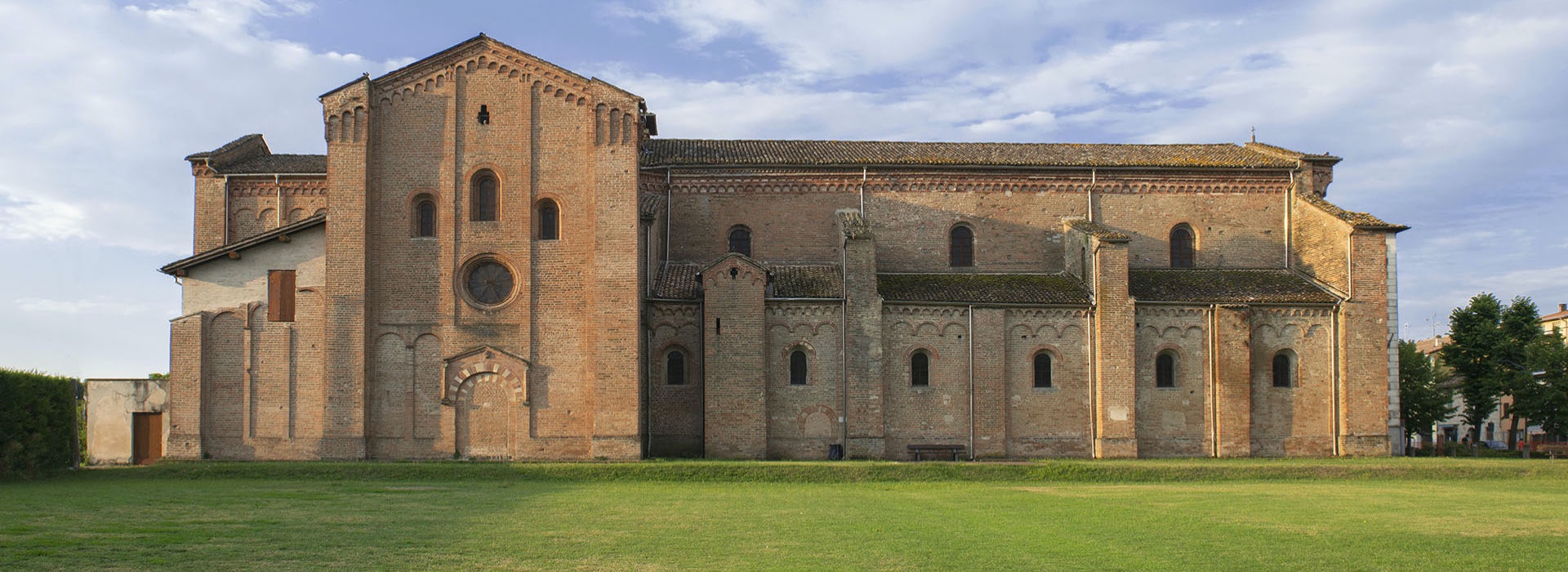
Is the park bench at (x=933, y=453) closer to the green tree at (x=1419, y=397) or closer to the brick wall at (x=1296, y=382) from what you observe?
the brick wall at (x=1296, y=382)

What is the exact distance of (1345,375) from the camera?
3594 centimetres

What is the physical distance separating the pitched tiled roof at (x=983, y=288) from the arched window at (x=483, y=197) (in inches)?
470

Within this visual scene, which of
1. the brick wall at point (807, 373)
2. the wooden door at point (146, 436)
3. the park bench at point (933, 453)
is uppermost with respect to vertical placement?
the brick wall at point (807, 373)

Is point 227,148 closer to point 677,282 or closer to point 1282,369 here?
point 677,282

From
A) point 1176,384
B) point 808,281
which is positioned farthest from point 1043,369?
point 808,281

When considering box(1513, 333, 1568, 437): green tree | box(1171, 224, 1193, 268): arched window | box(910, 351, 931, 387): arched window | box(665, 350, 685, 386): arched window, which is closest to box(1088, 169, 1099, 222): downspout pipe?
box(1171, 224, 1193, 268): arched window

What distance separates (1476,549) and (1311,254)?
24517mm

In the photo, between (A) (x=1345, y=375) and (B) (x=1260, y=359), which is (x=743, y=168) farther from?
(A) (x=1345, y=375)

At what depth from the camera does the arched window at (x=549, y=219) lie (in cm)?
3266

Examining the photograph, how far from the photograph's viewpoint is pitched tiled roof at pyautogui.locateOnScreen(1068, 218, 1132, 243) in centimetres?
3550

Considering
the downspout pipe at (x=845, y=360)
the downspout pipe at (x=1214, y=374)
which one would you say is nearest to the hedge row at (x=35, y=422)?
the downspout pipe at (x=845, y=360)

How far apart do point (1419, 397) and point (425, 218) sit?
4089cm

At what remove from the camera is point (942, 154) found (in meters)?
39.7

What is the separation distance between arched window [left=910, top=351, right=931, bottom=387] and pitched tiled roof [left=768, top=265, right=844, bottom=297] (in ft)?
10.6
